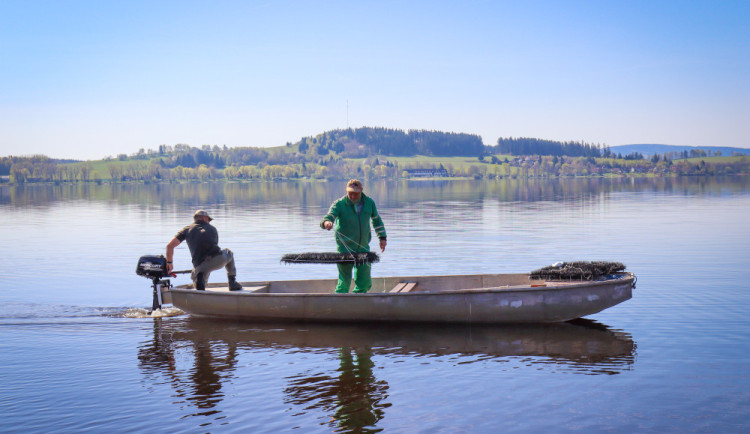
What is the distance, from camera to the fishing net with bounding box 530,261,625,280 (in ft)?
48.6

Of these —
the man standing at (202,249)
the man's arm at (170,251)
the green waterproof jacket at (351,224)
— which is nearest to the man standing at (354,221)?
the green waterproof jacket at (351,224)

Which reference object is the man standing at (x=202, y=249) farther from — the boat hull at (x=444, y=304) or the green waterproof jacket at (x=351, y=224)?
the green waterproof jacket at (x=351, y=224)

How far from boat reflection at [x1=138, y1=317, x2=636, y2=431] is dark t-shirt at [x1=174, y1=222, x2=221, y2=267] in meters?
1.45

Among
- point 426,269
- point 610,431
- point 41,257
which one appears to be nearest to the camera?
point 610,431

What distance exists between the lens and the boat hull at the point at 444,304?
13758 millimetres

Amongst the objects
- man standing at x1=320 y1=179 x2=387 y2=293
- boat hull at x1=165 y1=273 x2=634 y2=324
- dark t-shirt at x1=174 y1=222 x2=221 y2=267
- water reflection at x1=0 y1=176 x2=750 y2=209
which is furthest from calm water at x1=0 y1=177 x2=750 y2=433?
water reflection at x1=0 y1=176 x2=750 y2=209

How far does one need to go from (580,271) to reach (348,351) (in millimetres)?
5242

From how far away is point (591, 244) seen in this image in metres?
29.2

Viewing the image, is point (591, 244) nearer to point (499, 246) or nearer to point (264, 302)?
point (499, 246)

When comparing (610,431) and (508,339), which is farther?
(508,339)

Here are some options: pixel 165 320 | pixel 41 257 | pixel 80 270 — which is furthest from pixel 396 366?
pixel 41 257

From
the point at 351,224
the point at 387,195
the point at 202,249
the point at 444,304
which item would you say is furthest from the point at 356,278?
the point at 387,195

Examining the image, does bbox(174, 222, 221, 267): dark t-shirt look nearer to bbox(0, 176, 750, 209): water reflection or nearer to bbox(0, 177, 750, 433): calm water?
bbox(0, 177, 750, 433): calm water

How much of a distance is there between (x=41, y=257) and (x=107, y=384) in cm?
1856
